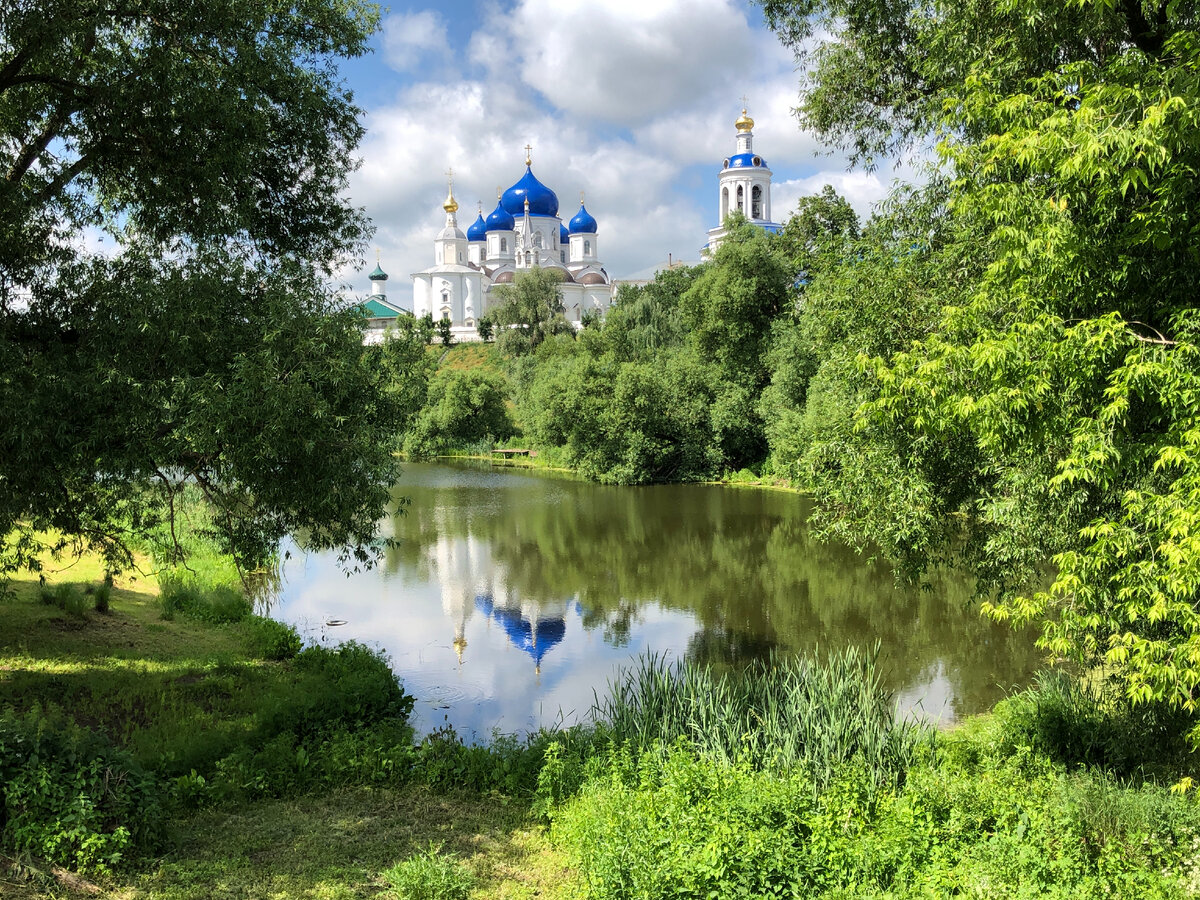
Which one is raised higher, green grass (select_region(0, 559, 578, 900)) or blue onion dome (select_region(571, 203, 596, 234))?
blue onion dome (select_region(571, 203, 596, 234))

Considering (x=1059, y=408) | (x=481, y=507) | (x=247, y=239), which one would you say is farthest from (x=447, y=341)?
(x=1059, y=408)

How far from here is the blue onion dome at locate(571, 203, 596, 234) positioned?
6975cm

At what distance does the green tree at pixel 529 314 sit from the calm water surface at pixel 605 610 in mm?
28276

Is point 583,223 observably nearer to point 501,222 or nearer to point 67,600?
point 501,222

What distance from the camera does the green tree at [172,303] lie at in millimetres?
6281

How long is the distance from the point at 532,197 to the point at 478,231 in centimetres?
510

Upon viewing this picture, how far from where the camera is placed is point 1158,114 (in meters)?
4.65

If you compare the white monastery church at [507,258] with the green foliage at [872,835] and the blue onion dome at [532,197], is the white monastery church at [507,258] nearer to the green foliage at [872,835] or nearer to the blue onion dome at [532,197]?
the blue onion dome at [532,197]

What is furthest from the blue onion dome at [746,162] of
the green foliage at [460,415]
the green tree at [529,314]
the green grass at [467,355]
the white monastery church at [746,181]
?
the green foliage at [460,415]

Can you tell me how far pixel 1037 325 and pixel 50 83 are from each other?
7581mm

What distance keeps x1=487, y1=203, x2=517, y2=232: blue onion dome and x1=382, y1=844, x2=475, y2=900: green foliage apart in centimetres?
6709

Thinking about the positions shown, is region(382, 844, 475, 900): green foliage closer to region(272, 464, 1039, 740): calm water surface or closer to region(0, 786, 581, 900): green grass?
region(0, 786, 581, 900): green grass

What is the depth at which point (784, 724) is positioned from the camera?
696cm

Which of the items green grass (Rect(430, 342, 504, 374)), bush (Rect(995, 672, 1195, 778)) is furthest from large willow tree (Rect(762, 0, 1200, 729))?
green grass (Rect(430, 342, 504, 374))
